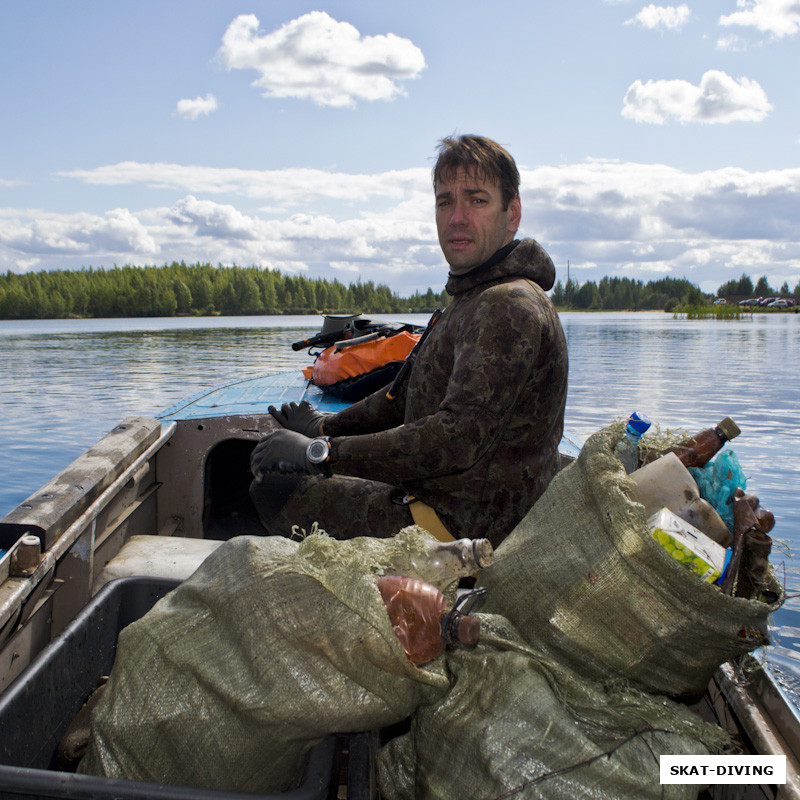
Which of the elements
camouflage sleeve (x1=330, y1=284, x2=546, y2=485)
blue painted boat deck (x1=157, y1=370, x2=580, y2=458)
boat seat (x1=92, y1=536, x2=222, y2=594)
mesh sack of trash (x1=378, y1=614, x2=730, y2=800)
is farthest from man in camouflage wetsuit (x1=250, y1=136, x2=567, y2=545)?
blue painted boat deck (x1=157, y1=370, x2=580, y2=458)

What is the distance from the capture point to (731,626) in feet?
4.91

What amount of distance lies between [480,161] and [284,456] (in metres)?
1.45

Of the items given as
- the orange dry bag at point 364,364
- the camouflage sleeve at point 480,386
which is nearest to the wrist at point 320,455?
the camouflage sleeve at point 480,386

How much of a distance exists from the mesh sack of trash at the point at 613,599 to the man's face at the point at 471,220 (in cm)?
121

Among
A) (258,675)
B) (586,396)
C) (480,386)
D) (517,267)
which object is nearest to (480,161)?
(517,267)

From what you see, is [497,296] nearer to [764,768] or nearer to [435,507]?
[435,507]

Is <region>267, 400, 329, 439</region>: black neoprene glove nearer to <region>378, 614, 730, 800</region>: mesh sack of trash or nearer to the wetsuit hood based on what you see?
the wetsuit hood

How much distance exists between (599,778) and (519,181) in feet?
7.38

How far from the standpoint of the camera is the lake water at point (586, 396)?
839cm

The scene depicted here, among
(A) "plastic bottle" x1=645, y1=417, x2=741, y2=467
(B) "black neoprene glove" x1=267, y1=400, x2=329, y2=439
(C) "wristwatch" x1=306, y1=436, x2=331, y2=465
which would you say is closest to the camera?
(A) "plastic bottle" x1=645, y1=417, x2=741, y2=467

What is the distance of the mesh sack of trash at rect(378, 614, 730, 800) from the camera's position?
1.36 m

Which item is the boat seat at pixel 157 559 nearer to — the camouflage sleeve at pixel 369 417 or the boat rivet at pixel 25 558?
the boat rivet at pixel 25 558

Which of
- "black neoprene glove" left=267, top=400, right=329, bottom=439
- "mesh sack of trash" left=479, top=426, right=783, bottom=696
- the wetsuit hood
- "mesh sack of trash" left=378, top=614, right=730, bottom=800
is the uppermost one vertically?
the wetsuit hood

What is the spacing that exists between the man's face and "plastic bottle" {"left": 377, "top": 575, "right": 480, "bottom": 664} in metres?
1.65
